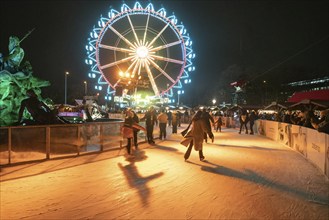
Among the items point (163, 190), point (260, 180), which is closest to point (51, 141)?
point (163, 190)

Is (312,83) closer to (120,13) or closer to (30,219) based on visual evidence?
(120,13)

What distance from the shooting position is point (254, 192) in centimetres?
601

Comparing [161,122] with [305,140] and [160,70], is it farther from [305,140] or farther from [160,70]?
[160,70]

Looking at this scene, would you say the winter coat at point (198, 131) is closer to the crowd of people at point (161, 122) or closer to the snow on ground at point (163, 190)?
the crowd of people at point (161, 122)

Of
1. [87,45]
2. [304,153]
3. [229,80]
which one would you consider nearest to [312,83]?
[229,80]

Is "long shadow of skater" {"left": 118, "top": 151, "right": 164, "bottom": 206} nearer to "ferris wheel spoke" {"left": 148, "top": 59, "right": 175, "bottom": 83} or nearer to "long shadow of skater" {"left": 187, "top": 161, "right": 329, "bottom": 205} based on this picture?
"long shadow of skater" {"left": 187, "top": 161, "right": 329, "bottom": 205}

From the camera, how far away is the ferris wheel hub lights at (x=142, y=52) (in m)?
30.7

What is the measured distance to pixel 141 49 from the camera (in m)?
30.8

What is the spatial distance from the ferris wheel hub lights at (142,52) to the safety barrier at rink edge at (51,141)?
64.0 feet

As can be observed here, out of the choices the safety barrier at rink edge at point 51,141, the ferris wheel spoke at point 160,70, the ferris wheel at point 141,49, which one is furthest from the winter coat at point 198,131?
the ferris wheel spoke at point 160,70

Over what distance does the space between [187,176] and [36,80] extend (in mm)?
10779

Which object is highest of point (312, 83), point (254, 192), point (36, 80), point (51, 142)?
point (312, 83)

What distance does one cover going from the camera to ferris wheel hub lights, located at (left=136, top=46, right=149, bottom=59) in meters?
30.7

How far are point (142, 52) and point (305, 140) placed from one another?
2221 cm
